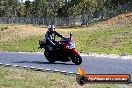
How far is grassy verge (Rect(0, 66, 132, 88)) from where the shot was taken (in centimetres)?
1377

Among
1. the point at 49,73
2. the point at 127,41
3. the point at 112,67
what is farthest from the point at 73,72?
the point at 127,41

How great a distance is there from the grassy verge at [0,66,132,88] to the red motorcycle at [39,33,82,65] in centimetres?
355

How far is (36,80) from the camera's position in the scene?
14984 mm

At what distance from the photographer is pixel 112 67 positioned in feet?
61.9

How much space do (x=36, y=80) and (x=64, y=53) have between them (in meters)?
6.05

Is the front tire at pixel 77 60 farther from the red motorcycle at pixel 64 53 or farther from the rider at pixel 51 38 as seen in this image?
the rider at pixel 51 38

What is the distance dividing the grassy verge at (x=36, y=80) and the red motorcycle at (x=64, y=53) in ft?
11.6

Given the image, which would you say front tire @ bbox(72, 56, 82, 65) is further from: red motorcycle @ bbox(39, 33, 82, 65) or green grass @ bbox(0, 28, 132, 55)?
green grass @ bbox(0, 28, 132, 55)

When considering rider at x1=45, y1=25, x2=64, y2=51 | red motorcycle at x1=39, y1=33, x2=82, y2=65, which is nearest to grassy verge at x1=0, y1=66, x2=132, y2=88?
red motorcycle at x1=39, y1=33, x2=82, y2=65

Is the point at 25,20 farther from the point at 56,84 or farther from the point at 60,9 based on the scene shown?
the point at 56,84

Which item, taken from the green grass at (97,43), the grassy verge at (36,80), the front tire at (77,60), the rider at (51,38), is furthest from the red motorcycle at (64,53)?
the green grass at (97,43)

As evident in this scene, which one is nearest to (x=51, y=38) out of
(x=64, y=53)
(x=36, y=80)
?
(x=64, y=53)

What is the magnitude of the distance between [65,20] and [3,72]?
79.0 meters

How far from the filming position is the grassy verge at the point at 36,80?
45.2 feet
